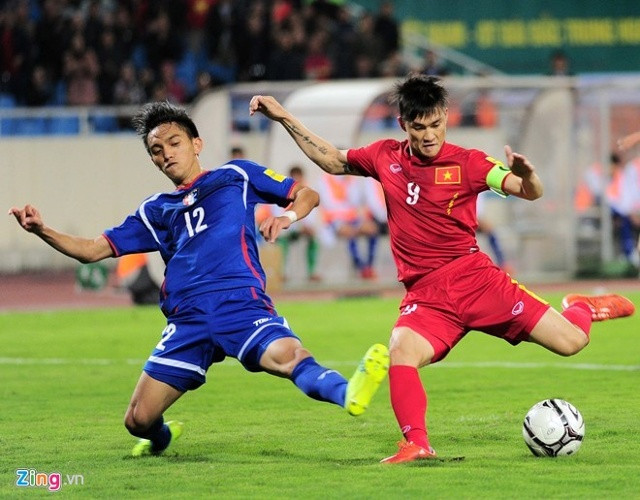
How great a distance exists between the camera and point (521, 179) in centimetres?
706

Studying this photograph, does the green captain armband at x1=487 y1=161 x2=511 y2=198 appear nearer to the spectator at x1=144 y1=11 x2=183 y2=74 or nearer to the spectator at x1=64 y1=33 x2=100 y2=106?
the spectator at x1=64 y1=33 x2=100 y2=106

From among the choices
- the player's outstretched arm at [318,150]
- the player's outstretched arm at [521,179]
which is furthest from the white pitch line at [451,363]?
the player's outstretched arm at [521,179]

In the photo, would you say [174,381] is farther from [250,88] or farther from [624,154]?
[624,154]

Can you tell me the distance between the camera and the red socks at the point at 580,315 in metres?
7.95

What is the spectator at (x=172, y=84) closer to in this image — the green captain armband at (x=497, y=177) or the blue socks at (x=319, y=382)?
the green captain armband at (x=497, y=177)

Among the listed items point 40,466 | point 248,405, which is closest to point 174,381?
point 40,466

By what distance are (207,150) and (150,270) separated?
3263mm

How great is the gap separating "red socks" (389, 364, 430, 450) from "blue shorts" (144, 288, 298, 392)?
1.99 ft

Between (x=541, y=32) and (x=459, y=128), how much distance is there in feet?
16.9

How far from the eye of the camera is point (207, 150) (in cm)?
2161

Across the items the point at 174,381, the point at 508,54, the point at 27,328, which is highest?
the point at 508,54

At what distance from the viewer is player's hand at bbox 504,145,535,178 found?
22.4ft

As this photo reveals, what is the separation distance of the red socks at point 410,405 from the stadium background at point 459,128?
45.6 feet

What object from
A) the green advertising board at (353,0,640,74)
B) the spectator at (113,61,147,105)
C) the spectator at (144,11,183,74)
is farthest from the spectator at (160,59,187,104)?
the green advertising board at (353,0,640,74)
